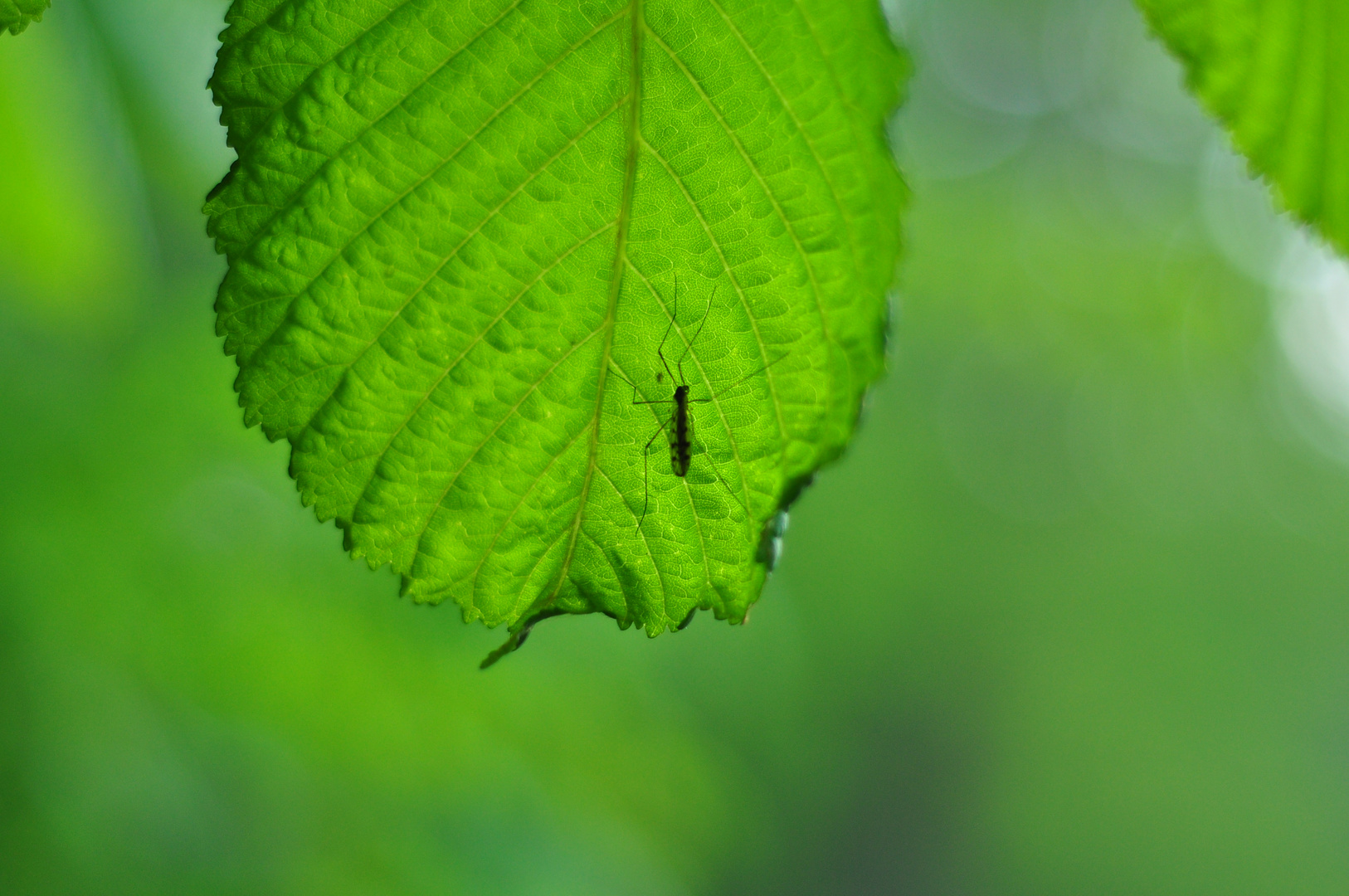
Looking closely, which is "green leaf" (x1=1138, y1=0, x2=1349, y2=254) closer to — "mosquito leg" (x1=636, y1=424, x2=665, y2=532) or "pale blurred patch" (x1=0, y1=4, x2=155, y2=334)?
"mosquito leg" (x1=636, y1=424, x2=665, y2=532)

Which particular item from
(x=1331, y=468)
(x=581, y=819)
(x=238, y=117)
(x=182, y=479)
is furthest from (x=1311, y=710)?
(x=238, y=117)

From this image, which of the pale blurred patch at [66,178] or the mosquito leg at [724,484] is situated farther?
the pale blurred patch at [66,178]

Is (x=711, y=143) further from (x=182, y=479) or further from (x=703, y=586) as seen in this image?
(x=182, y=479)

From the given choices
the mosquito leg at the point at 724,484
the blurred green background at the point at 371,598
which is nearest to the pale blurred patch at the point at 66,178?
the blurred green background at the point at 371,598

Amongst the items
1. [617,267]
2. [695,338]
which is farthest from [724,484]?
[617,267]

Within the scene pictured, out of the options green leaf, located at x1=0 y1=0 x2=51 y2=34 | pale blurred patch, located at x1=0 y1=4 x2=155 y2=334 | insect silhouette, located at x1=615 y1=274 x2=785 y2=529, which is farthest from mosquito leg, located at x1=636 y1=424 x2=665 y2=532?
pale blurred patch, located at x1=0 y1=4 x2=155 y2=334

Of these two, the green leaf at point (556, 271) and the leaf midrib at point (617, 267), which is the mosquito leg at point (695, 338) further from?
the leaf midrib at point (617, 267)
